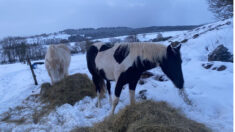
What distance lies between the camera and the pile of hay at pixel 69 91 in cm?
435

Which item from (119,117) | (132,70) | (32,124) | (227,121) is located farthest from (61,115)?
(227,121)

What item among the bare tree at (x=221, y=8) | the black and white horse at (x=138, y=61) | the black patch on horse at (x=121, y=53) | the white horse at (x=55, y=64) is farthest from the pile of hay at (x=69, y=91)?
the bare tree at (x=221, y=8)

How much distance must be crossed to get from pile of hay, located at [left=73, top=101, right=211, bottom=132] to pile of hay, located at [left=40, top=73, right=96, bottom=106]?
198 centimetres

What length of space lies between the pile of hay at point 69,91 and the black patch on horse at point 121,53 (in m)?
2.14

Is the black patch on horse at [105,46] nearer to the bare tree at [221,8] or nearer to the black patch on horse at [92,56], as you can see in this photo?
the black patch on horse at [92,56]

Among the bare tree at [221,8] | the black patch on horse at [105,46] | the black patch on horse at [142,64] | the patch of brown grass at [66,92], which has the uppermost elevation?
the bare tree at [221,8]

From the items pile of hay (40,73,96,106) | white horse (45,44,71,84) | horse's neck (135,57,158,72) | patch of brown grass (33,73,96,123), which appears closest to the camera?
horse's neck (135,57,158,72)

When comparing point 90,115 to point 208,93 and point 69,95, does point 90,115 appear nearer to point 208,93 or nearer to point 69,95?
point 69,95

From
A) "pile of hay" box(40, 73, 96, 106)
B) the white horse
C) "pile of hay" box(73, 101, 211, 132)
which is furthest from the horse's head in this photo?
the white horse

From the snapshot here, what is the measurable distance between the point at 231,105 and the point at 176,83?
3.64 ft

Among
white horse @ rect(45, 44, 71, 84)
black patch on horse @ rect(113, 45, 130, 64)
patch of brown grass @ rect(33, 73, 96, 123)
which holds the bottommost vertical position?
patch of brown grass @ rect(33, 73, 96, 123)

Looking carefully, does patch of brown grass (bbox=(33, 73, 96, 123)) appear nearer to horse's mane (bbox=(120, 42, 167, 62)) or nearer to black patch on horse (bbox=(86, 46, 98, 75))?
black patch on horse (bbox=(86, 46, 98, 75))

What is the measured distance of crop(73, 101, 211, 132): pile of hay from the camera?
1.95m

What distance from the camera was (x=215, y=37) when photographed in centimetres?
984
